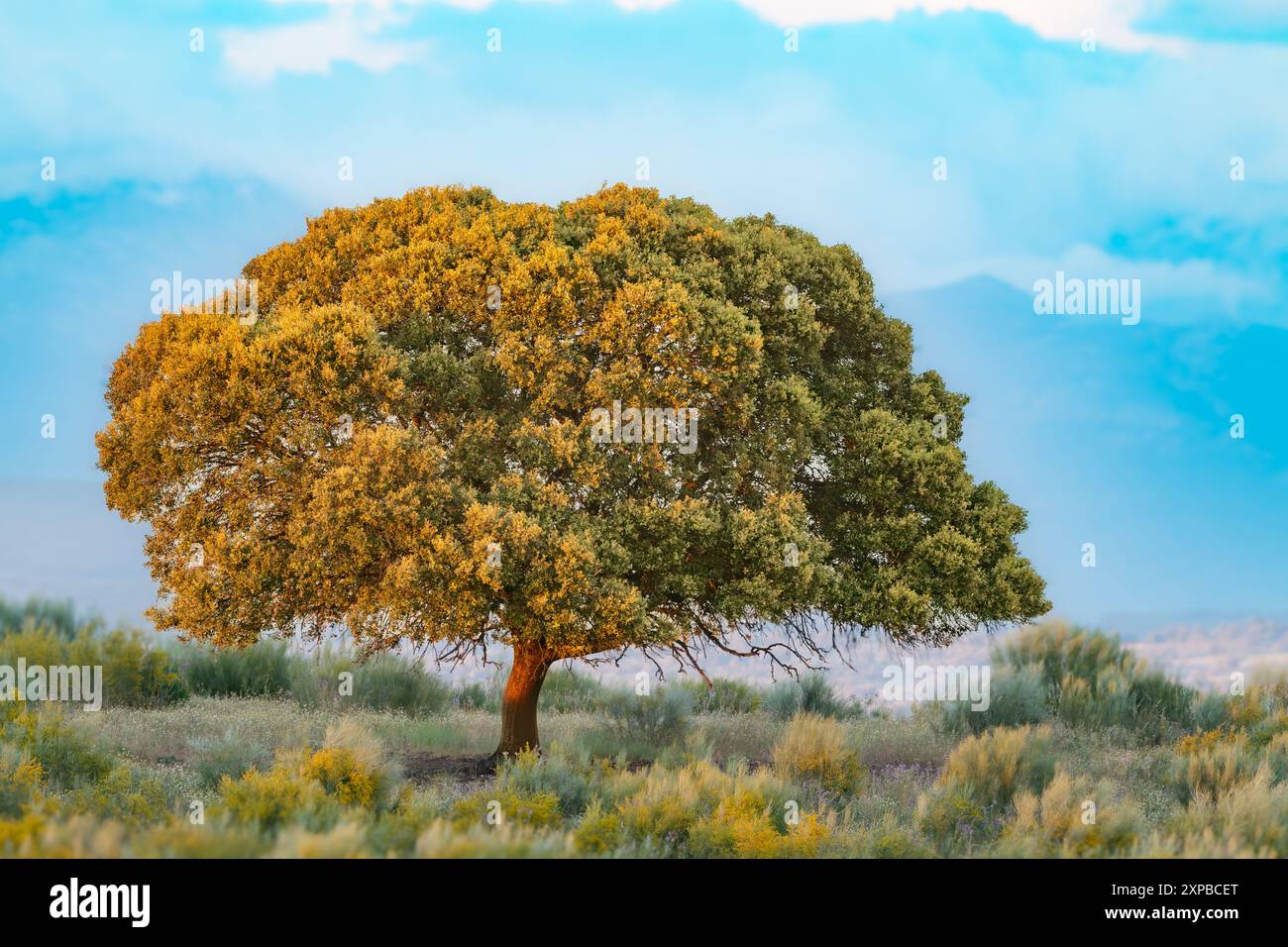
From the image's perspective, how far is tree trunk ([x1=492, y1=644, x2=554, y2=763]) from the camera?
18656mm

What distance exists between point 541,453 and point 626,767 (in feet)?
17.3

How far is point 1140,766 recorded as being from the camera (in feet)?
63.8

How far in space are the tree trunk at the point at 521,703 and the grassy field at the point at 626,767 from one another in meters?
0.49

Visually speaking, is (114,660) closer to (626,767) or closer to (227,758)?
(227,758)

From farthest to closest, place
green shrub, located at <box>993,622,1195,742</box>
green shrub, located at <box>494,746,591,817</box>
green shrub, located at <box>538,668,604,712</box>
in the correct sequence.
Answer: green shrub, located at <box>538,668,604,712</box>
green shrub, located at <box>993,622,1195,742</box>
green shrub, located at <box>494,746,591,817</box>

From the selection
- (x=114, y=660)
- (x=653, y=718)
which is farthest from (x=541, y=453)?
(x=114, y=660)

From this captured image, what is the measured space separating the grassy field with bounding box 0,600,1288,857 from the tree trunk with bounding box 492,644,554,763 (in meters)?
0.49

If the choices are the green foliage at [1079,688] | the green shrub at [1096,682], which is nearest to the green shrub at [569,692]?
the green foliage at [1079,688]

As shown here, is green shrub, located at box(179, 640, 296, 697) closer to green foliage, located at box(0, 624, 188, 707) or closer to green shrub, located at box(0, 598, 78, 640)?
green foliage, located at box(0, 624, 188, 707)

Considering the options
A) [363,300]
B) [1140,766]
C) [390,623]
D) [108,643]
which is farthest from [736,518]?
[108,643]

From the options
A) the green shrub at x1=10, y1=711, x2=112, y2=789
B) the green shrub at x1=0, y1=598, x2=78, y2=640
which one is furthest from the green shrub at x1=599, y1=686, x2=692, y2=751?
the green shrub at x1=0, y1=598, x2=78, y2=640

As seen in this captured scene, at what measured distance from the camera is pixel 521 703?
61.6 feet
